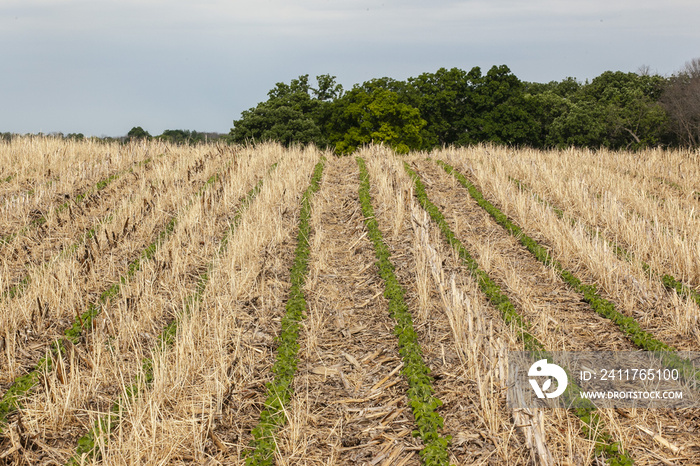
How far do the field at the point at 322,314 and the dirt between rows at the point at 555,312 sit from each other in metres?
0.03

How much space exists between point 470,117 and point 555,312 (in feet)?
143

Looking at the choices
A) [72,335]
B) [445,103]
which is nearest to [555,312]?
[72,335]

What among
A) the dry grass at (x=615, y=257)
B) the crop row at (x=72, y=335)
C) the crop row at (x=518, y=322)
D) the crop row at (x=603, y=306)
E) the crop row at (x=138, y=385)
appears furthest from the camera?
the dry grass at (x=615, y=257)

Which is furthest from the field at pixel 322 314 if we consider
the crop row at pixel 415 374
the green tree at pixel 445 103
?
the green tree at pixel 445 103

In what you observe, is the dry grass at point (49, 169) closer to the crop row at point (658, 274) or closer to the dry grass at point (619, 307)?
the dry grass at point (619, 307)

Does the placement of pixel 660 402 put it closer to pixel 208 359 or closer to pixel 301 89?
pixel 208 359

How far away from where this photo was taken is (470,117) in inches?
1945

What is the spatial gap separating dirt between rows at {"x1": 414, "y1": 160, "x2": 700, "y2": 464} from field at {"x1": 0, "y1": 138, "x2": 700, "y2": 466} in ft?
0.10

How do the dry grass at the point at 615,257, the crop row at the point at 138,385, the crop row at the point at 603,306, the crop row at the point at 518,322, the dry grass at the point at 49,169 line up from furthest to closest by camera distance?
the dry grass at the point at 49,169 → the dry grass at the point at 615,257 → the crop row at the point at 603,306 → the crop row at the point at 138,385 → the crop row at the point at 518,322

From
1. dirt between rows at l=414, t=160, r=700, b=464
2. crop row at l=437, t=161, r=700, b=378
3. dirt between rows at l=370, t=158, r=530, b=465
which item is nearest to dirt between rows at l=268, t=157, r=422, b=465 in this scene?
dirt between rows at l=370, t=158, r=530, b=465

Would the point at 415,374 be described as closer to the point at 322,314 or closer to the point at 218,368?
the point at 322,314

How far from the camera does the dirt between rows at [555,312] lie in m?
5.13

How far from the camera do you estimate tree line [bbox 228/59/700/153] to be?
148 ft

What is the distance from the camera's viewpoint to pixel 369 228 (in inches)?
432
